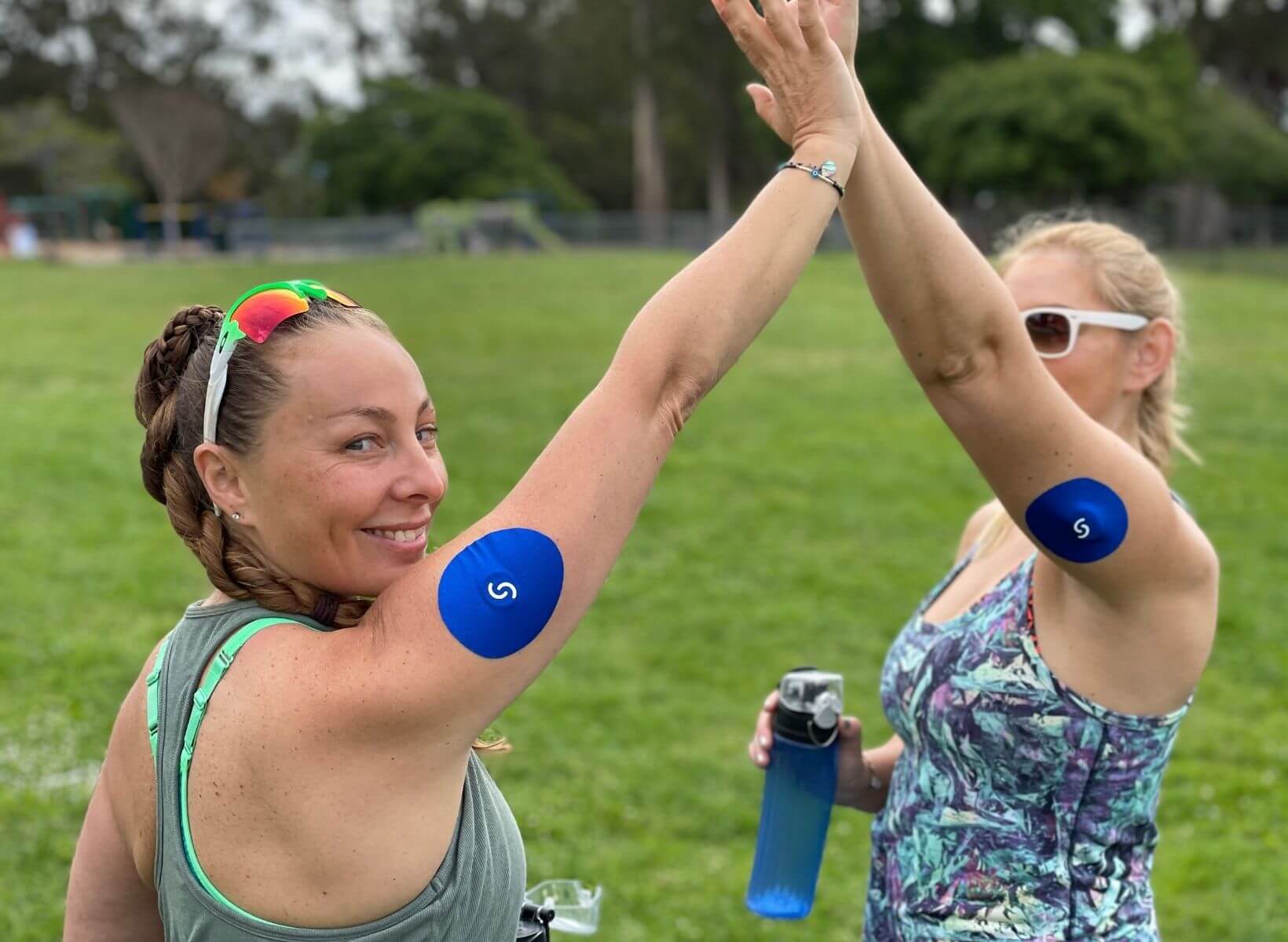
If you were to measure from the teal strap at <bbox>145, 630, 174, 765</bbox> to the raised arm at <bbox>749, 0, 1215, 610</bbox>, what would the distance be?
47.0 inches

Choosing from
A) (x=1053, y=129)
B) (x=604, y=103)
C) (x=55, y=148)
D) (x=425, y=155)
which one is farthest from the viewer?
(x=604, y=103)

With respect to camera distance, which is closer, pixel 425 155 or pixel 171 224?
pixel 171 224

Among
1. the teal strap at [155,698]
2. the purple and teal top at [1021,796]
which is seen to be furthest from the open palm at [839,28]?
the teal strap at [155,698]

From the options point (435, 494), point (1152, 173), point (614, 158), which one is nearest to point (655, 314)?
point (435, 494)

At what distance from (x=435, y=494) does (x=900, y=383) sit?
1444 cm

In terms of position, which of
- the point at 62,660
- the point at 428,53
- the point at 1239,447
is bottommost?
the point at 62,660

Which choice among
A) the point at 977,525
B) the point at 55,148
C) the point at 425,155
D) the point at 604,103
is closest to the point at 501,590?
the point at 977,525

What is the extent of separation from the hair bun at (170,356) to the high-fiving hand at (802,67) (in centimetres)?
84

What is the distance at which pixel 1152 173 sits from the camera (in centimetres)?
3994

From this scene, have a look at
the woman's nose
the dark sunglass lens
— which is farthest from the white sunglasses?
the woman's nose

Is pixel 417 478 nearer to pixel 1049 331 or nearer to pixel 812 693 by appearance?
pixel 812 693

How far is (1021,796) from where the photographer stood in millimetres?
2289

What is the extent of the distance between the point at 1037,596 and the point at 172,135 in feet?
188

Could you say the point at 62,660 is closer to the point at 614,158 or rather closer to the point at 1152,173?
the point at 1152,173
